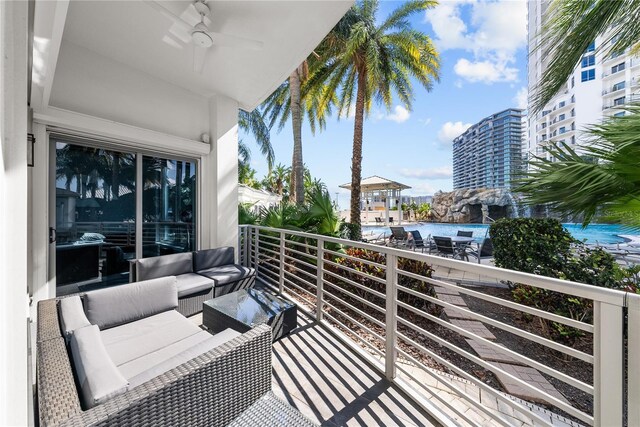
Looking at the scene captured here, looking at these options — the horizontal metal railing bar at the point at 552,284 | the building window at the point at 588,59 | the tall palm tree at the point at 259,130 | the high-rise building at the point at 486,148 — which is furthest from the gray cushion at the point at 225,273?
the tall palm tree at the point at 259,130

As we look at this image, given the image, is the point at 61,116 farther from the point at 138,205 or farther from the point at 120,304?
the point at 120,304

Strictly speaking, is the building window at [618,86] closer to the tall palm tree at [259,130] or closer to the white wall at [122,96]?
the tall palm tree at [259,130]

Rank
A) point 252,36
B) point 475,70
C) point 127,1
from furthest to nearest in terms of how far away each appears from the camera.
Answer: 1. point 475,70
2. point 252,36
3. point 127,1

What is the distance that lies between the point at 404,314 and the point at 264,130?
54.9ft

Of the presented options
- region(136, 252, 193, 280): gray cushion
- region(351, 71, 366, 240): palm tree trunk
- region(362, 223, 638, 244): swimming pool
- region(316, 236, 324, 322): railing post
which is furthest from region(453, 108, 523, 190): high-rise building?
region(136, 252, 193, 280): gray cushion

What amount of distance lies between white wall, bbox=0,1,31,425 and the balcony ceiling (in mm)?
2116

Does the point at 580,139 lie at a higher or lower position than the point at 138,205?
higher

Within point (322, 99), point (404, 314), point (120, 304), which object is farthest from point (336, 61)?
point (120, 304)

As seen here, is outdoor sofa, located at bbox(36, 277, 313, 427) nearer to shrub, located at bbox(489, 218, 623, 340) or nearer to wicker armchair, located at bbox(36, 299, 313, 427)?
wicker armchair, located at bbox(36, 299, 313, 427)

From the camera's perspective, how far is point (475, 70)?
11.9m

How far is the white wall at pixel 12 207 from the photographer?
75cm

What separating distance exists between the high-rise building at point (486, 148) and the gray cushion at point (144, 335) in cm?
1233

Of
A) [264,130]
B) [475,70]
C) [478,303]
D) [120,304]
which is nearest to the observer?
A: [120,304]

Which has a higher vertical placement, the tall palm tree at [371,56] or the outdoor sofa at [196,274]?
the tall palm tree at [371,56]
